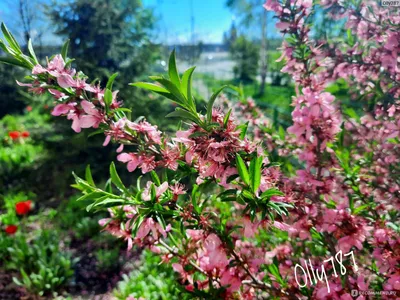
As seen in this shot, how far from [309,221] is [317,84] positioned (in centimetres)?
63

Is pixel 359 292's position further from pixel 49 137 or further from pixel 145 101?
pixel 49 137

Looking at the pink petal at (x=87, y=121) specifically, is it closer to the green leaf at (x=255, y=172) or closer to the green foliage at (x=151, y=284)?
the green leaf at (x=255, y=172)

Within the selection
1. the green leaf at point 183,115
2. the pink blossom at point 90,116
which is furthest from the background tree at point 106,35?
the green leaf at point 183,115

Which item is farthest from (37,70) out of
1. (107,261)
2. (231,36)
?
(231,36)

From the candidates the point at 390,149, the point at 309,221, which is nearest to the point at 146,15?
the point at 390,149

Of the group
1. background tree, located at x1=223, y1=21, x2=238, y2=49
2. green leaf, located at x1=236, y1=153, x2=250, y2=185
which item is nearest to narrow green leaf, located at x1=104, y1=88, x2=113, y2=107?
green leaf, located at x1=236, y1=153, x2=250, y2=185

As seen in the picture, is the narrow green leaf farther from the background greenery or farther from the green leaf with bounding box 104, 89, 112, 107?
the background greenery

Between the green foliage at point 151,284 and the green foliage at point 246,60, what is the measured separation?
A: 13.2 meters

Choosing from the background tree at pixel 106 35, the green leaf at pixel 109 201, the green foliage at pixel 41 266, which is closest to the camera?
the green leaf at pixel 109 201

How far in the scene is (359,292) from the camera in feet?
3.83

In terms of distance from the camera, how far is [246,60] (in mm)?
15633

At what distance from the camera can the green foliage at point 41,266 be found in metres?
2.58

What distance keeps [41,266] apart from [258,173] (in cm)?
247

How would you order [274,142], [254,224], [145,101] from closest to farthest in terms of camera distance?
[254,224] → [274,142] → [145,101]
